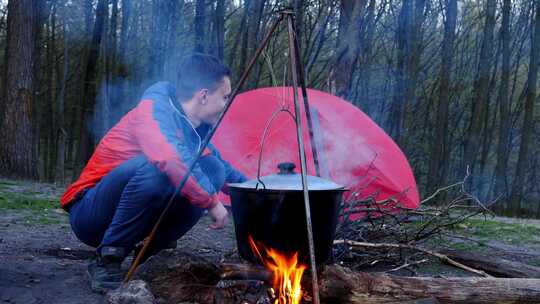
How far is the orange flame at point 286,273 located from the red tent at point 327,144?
2.99 meters

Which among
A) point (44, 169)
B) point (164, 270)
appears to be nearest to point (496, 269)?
point (164, 270)

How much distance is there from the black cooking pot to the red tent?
116 inches

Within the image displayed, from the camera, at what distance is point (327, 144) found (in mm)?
5785

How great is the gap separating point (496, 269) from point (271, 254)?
178 centimetres

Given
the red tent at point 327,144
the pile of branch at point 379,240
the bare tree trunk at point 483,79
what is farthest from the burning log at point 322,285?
the bare tree trunk at point 483,79

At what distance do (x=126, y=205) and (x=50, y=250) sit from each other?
4.52 ft

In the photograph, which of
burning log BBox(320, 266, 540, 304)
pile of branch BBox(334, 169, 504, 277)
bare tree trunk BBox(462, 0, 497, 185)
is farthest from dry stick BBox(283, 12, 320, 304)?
bare tree trunk BBox(462, 0, 497, 185)

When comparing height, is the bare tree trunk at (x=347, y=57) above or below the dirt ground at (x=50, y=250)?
above

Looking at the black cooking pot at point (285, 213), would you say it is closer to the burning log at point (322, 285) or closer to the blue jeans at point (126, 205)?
the burning log at point (322, 285)

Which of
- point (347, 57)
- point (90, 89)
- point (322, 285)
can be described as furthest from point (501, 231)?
point (90, 89)

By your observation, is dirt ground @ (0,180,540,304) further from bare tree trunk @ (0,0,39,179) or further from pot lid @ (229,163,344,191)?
bare tree trunk @ (0,0,39,179)

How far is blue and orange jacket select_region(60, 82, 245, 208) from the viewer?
8.01 feet

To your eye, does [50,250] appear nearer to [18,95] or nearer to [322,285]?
[322,285]

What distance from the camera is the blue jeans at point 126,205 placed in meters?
2.55
